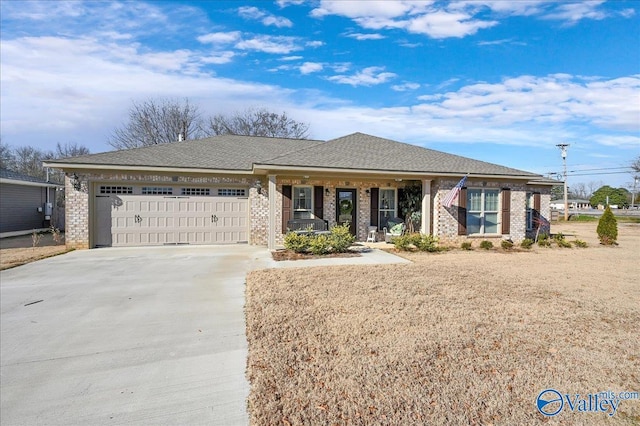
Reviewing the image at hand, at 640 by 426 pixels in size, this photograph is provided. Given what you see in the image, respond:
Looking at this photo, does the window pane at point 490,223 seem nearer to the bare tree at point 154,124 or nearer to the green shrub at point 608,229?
the green shrub at point 608,229

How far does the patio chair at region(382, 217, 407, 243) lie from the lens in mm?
12438

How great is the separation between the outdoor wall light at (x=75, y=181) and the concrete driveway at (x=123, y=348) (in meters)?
4.13

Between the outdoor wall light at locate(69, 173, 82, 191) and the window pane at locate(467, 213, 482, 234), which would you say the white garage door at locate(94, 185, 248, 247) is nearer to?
the outdoor wall light at locate(69, 173, 82, 191)

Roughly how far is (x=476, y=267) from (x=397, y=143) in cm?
779

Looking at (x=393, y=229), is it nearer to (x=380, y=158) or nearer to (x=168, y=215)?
(x=380, y=158)

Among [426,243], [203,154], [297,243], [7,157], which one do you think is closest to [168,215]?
[203,154]

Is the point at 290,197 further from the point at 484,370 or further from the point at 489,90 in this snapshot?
the point at 489,90

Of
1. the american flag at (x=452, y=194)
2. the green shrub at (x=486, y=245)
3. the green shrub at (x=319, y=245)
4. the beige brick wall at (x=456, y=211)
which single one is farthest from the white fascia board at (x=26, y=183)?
the green shrub at (x=486, y=245)

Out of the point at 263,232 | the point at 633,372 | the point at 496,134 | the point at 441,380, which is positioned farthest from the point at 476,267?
the point at 496,134

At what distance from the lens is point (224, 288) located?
6.34 meters

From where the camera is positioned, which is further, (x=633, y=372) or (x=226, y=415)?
(x=633, y=372)

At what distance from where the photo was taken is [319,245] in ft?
31.7

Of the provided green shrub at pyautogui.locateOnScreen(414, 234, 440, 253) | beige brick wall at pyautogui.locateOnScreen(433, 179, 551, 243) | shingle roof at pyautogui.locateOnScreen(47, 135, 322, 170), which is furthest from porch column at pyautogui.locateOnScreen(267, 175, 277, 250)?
beige brick wall at pyautogui.locateOnScreen(433, 179, 551, 243)

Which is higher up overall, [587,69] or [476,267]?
[587,69]
